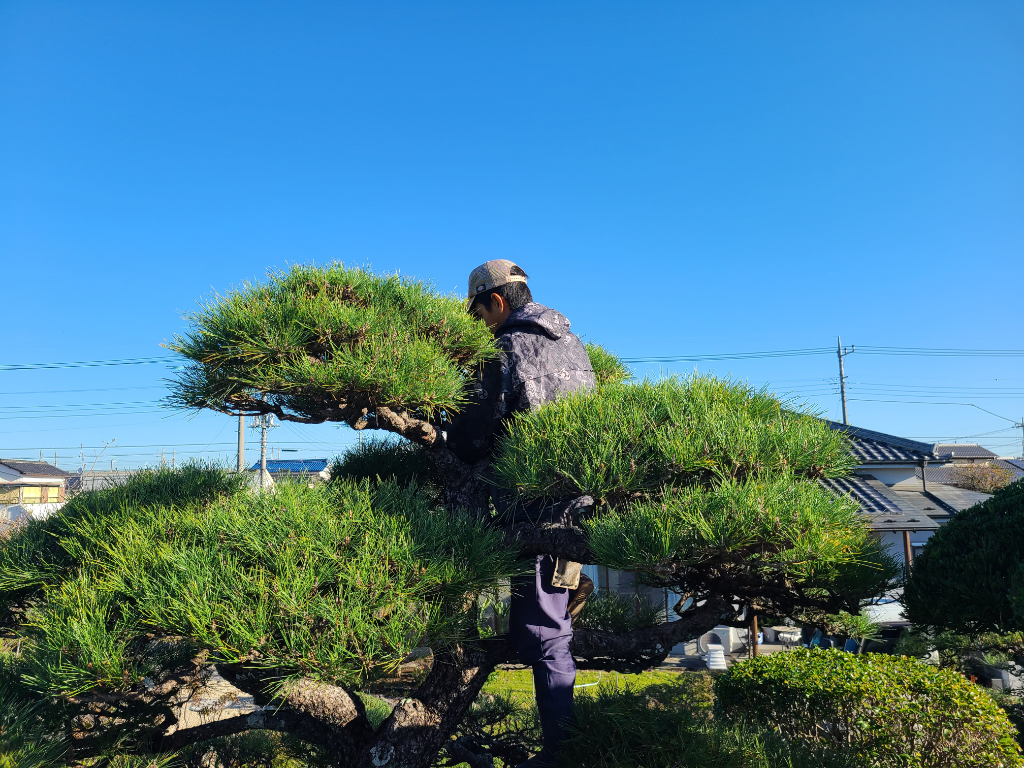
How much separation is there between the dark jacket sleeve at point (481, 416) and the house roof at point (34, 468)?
30.2 meters

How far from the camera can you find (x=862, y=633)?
248 cm

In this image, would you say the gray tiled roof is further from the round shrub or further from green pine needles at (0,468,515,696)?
green pine needles at (0,468,515,696)

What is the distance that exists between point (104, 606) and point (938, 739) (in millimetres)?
3957

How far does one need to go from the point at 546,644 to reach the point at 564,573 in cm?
28

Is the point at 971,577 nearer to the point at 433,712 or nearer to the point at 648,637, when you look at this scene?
the point at 648,637

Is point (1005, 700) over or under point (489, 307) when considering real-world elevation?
under

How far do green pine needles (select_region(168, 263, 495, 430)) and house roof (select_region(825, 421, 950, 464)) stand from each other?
10815 millimetres

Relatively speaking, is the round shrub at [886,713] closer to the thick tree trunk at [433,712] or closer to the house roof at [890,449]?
the thick tree trunk at [433,712]

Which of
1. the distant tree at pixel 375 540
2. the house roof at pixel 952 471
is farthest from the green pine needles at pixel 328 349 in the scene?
the house roof at pixel 952 471

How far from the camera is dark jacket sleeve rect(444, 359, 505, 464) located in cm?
273

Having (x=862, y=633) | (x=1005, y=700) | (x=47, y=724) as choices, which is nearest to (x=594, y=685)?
(x=1005, y=700)

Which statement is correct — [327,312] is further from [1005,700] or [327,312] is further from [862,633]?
[1005,700]

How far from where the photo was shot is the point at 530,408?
8.56ft

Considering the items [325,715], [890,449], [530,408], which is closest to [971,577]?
[530,408]
